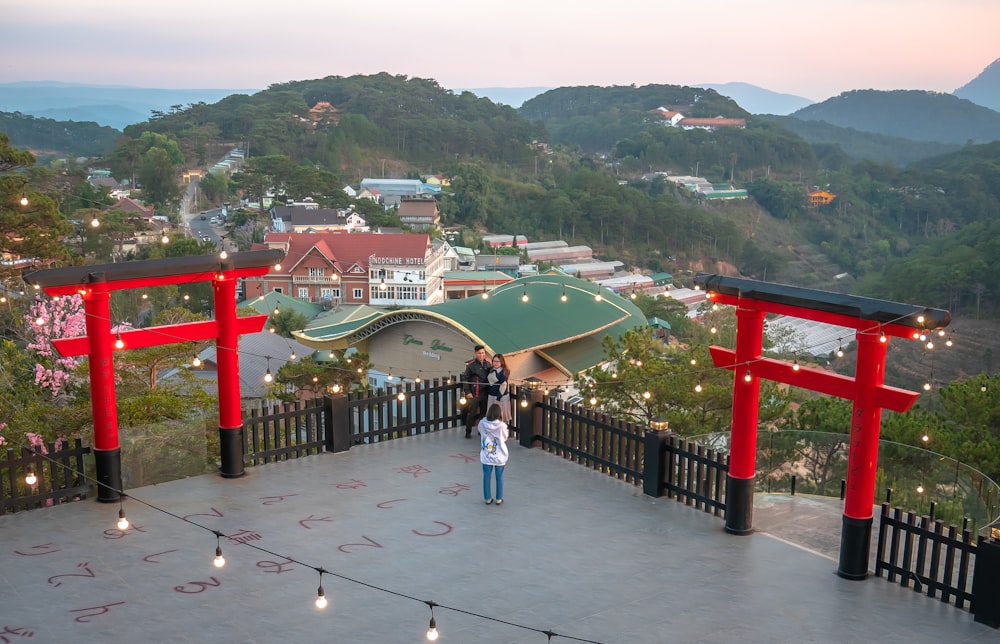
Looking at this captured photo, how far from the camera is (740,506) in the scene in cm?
1076

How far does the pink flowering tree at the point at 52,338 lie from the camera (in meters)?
18.9

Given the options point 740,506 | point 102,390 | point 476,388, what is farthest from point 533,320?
point 102,390

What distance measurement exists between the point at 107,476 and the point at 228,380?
1.99 meters

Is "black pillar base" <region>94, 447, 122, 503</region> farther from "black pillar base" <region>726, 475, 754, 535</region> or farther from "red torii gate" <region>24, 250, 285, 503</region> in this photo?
"black pillar base" <region>726, 475, 754, 535</region>

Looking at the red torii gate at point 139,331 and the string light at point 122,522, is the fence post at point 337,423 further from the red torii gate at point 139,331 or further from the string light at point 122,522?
the string light at point 122,522

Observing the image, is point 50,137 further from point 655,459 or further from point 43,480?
point 655,459

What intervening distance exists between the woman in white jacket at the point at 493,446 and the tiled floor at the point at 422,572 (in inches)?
14.1

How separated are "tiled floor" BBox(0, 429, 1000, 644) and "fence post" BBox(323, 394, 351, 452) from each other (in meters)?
1.03

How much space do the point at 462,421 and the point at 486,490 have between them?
11.7ft

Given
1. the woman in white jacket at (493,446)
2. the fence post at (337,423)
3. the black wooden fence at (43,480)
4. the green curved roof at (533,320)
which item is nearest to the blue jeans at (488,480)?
the woman in white jacket at (493,446)

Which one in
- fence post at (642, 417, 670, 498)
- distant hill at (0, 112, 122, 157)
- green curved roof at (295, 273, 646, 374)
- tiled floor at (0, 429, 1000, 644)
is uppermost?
distant hill at (0, 112, 122, 157)

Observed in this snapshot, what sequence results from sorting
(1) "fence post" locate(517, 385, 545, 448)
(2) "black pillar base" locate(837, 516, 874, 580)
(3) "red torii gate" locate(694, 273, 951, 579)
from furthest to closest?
(1) "fence post" locate(517, 385, 545, 448) → (2) "black pillar base" locate(837, 516, 874, 580) → (3) "red torii gate" locate(694, 273, 951, 579)

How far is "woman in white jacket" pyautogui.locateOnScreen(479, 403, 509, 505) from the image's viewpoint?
1108cm

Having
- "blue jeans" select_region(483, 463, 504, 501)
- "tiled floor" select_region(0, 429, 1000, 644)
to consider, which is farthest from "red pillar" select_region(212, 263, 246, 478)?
"blue jeans" select_region(483, 463, 504, 501)
